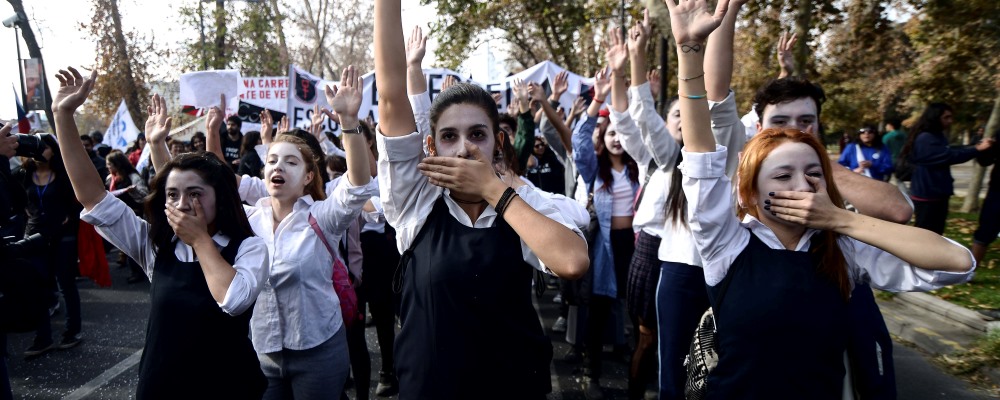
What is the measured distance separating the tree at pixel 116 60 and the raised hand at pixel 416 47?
20939 millimetres

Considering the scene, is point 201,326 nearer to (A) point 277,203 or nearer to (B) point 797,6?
(A) point 277,203

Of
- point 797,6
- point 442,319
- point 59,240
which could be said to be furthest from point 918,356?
point 59,240

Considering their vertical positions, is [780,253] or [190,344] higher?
[780,253]

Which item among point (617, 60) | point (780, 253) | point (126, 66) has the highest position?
point (126, 66)

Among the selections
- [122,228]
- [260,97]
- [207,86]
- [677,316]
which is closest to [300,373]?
[122,228]

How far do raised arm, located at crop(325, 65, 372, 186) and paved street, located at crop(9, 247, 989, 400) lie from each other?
8.11ft

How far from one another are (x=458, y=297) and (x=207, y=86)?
264 inches

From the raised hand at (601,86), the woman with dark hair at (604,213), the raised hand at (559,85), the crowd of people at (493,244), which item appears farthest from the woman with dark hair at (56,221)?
the raised hand at (601,86)

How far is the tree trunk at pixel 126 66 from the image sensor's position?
63.5 ft

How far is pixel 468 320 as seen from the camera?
5.69 ft

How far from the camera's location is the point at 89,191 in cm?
238

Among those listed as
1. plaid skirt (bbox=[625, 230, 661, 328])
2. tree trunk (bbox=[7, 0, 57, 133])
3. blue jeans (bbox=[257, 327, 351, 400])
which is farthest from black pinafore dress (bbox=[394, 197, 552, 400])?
tree trunk (bbox=[7, 0, 57, 133])

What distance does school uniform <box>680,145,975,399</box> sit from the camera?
180 cm

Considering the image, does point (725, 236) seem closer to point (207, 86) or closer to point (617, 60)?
point (617, 60)
